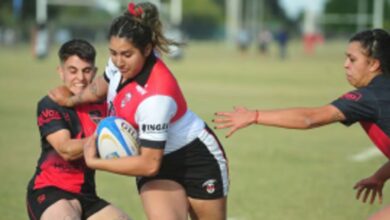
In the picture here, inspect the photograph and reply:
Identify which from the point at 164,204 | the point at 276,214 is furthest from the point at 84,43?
the point at 276,214

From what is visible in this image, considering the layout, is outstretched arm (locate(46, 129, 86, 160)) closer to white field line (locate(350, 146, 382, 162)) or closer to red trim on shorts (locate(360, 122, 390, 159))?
red trim on shorts (locate(360, 122, 390, 159))

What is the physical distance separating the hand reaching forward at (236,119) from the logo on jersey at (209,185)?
2.38ft

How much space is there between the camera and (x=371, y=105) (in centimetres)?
533

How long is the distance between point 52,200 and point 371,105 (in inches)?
96.0

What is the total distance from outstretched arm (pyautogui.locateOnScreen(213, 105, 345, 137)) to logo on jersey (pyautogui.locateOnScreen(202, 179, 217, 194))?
67 centimetres

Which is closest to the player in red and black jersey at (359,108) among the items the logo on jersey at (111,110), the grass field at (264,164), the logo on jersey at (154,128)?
the logo on jersey at (154,128)

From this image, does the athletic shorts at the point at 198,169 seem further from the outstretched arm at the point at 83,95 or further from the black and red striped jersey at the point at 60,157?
the outstretched arm at the point at 83,95

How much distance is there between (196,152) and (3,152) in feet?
25.3

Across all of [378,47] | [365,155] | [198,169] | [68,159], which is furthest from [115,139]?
[365,155]

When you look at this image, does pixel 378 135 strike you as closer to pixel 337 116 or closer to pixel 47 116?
pixel 337 116

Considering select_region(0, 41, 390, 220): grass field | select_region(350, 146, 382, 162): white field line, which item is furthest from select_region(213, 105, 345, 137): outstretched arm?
select_region(350, 146, 382, 162): white field line

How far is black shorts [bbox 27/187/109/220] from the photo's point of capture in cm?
585

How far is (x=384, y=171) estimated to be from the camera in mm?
6234

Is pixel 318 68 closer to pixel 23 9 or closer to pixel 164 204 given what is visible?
pixel 164 204
